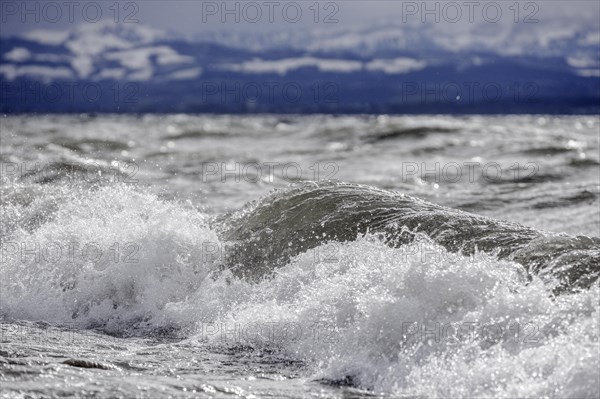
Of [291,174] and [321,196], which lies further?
[291,174]

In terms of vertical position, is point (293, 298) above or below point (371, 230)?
below

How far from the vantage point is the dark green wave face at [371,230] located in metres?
6.32

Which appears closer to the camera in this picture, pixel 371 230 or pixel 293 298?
pixel 293 298

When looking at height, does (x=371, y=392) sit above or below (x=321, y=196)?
below

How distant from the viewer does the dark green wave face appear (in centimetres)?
632

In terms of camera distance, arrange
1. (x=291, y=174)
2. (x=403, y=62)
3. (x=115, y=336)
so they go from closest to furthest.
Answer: (x=115, y=336)
(x=291, y=174)
(x=403, y=62)

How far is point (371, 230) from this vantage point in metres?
7.67

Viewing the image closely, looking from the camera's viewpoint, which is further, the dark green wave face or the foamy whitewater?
the dark green wave face

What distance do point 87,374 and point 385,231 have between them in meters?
3.41

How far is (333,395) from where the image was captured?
457 centimetres

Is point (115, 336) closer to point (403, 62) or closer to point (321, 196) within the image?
point (321, 196)

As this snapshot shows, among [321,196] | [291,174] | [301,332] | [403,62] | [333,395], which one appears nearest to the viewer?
[333,395]

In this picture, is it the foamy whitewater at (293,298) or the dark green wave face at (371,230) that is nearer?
the foamy whitewater at (293,298)

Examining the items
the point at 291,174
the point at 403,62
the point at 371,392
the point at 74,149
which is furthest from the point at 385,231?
the point at 403,62
